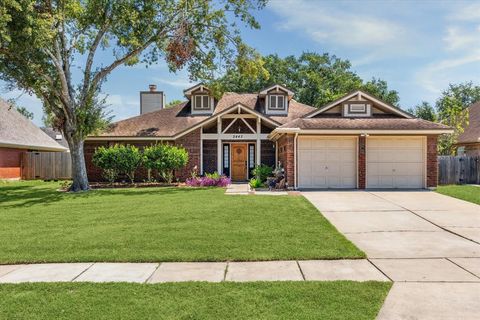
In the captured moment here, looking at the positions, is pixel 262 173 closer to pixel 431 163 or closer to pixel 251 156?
pixel 251 156

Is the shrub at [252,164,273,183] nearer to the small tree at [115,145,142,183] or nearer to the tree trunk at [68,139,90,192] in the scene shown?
the small tree at [115,145,142,183]

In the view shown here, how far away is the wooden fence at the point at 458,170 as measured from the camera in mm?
19609

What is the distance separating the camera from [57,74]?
59.3 feet

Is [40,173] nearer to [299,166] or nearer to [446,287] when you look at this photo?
[299,166]

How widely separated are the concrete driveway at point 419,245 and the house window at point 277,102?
1097cm

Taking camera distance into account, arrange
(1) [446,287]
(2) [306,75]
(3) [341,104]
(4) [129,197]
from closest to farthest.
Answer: (1) [446,287]
(4) [129,197]
(3) [341,104]
(2) [306,75]

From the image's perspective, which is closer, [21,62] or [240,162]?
[21,62]

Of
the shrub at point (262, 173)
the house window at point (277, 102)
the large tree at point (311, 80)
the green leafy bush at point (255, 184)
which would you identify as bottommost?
the green leafy bush at point (255, 184)

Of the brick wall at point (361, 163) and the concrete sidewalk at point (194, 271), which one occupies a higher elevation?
the brick wall at point (361, 163)

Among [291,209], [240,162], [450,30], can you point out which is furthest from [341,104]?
[291,209]

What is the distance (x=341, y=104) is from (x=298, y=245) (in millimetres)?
12298

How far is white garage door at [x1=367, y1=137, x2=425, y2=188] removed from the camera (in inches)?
646

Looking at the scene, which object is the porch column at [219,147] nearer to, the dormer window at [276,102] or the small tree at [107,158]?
the dormer window at [276,102]

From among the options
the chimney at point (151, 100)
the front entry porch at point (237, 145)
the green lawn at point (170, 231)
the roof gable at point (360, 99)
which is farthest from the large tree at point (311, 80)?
the green lawn at point (170, 231)
